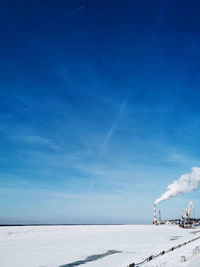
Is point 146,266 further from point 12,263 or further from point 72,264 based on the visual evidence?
point 12,263

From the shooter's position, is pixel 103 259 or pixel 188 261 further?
pixel 103 259

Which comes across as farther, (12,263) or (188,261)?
(12,263)

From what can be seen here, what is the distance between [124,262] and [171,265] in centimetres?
684

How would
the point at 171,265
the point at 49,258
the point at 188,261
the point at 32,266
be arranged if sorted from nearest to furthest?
the point at 171,265 → the point at 188,261 → the point at 32,266 → the point at 49,258

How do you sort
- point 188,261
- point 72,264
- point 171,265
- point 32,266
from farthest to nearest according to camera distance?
point 72,264 < point 32,266 < point 188,261 < point 171,265

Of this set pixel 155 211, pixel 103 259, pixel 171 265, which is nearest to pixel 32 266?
pixel 103 259

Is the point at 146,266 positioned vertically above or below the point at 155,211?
below

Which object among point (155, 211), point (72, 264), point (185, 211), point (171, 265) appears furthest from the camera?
point (185, 211)

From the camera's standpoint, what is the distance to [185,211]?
17100cm

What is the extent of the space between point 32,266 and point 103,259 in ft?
24.0

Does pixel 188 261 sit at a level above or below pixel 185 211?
below

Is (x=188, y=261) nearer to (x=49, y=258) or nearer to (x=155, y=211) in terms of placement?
(x=49, y=258)

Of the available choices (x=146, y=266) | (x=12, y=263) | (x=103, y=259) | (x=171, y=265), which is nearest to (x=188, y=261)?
(x=171, y=265)

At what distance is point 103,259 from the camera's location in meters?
28.5
